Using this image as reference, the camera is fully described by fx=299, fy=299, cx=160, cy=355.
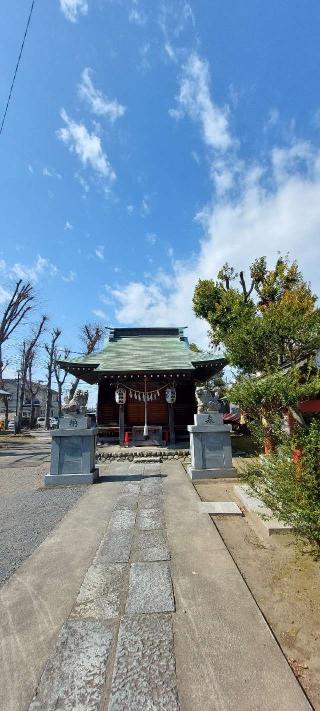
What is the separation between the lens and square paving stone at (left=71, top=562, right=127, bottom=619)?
2533mm

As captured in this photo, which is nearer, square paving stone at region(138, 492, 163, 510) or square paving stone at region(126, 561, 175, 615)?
square paving stone at region(126, 561, 175, 615)

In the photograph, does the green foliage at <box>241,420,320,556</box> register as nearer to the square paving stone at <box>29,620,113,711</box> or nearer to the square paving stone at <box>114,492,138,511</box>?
the square paving stone at <box>29,620,113,711</box>

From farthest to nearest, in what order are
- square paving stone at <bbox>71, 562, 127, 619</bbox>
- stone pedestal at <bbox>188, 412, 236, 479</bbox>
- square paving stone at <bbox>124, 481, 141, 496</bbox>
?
stone pedestal at <bbox>188, 412, 236, 479</bbox> < square paving stone at <bbox>124, 481, 141, 496</bbox> < square paving stone at <bbox>71, 562, 127, 619</bbox>

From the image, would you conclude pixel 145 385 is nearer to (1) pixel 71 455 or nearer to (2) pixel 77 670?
(1) pixel 71 455

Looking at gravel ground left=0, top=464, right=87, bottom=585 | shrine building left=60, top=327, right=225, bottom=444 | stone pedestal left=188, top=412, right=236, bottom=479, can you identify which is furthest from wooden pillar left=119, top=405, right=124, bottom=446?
stone pedestal left=188, top=412, right=236, bottom=479

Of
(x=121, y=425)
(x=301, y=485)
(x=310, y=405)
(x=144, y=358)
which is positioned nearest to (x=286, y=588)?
(x=301, y=485)

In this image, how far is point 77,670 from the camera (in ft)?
6.37

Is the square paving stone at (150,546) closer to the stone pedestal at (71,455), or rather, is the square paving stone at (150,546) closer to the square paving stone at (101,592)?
the square paving stone at (101,592)

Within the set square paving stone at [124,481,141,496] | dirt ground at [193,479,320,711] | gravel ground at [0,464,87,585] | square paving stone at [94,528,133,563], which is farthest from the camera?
square paving stone at [124,481,141,496]

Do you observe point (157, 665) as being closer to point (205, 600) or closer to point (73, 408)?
point (205, 600)

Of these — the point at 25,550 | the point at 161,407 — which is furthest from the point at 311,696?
the point at 161,407

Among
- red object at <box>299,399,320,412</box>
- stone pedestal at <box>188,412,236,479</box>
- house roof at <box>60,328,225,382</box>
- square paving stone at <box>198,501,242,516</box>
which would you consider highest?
house roof at <box>60,328,225,382</box>

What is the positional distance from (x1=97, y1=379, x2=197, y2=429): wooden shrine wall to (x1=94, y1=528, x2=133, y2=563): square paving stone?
10.7 meters

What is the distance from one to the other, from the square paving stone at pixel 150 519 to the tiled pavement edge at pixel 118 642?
73 centimetres
